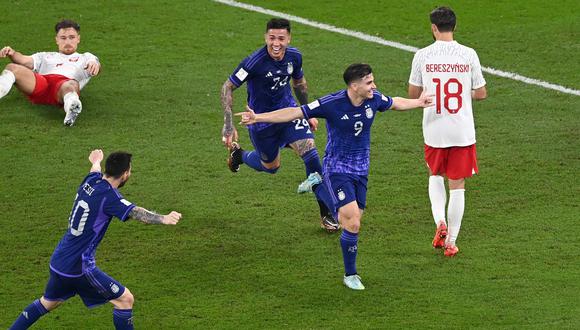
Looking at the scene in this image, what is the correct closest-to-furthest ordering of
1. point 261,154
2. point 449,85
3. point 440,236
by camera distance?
point 449,85
point 440,236
point 261,154

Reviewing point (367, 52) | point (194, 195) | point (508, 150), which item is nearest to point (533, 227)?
point (508, 150)

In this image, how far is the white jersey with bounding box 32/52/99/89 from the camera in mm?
16359

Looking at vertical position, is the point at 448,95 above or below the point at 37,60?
below

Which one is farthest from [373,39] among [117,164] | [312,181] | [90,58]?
[117,164]

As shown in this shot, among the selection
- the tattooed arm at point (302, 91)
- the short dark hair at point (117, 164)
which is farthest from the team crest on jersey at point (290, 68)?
the short dark hair at point (117, 164)

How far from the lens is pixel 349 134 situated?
11523 millimetres

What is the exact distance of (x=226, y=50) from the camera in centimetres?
1830

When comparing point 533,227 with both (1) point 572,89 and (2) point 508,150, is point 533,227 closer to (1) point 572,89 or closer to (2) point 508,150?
(2) point 508,150

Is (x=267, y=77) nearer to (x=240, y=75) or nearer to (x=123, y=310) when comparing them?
(x=240, y=75)

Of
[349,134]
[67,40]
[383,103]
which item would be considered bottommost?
[349,134]

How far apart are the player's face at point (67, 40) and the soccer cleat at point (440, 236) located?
6.47 metres

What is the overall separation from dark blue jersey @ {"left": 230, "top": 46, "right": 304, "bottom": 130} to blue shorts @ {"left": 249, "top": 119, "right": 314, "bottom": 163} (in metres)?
0.10

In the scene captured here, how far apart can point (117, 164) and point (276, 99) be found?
3402 millimetres

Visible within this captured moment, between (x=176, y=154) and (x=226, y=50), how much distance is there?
11.7 ft
